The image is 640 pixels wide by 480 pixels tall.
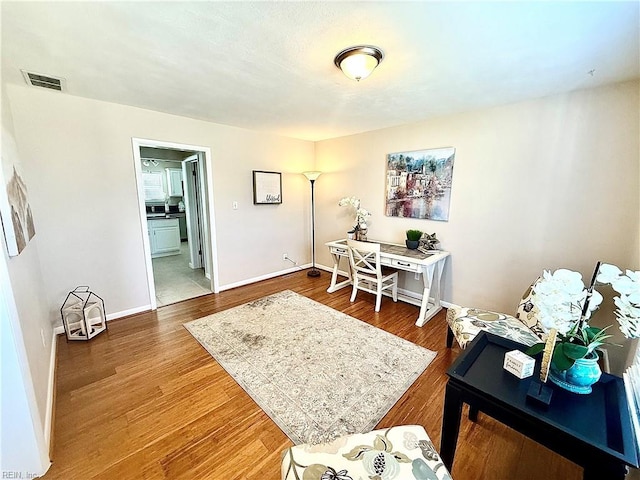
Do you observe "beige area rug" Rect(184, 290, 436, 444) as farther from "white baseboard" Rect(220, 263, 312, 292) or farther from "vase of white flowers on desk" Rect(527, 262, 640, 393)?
"vase of white flowers on desk" Rect(527, 262, 640, 393)

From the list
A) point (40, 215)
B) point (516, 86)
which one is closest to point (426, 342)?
point (516, 86)

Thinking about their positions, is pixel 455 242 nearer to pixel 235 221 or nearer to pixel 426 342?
pixel 426 342

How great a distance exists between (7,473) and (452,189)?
3.90 m

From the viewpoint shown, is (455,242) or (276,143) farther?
(276,143)

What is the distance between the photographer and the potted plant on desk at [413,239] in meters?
3.28

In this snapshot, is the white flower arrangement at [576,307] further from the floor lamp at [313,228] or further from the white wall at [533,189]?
the floor lamp at [313,228]

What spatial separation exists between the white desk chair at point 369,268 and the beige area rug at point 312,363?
519 mm

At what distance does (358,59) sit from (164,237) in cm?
565

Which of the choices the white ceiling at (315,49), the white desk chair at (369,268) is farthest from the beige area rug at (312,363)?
the white ceiling at (315,49)

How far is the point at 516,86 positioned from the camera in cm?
221

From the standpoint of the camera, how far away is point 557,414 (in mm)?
1010

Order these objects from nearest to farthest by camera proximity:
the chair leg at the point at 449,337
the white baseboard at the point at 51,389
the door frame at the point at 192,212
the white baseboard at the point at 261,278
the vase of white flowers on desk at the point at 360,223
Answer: the white baseboard at the point at 51,389 → the chair leg at the point at 449,337 → the vase of white flowers on desk at the point at 360,223 → the white baseboard at the point at 261,278 → the door frame at the point at 192,212

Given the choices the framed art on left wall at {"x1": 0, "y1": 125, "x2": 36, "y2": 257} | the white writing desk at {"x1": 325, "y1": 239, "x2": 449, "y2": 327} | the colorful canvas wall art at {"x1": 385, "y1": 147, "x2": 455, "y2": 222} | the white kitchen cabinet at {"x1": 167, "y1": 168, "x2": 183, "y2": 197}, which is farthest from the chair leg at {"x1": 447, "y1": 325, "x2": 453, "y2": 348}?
the white kitchen cabinet at {"x1": 167, "y1": 168, "x2": 183, "y2": 197}

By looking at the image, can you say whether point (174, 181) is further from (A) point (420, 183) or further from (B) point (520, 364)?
(B) point (520, 364)
